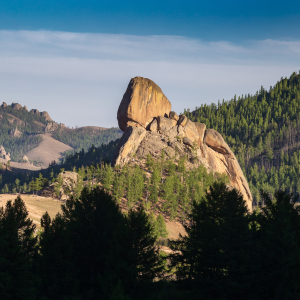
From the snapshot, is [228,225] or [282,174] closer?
[228,225]

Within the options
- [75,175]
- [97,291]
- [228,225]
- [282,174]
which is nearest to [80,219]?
[97,291]

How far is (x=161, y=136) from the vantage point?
4289 inches

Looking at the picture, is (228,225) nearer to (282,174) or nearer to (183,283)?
(183,283)

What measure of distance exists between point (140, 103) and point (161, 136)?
11041mm

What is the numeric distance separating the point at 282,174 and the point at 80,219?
147 meters

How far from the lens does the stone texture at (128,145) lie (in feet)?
324

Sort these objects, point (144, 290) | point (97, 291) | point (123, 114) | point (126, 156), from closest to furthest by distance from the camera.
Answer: point (144, 290) → point (97, 291) → point (126, 156) → point (123, 114)

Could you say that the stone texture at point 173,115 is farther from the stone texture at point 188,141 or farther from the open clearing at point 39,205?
the open clearing at point 39,205

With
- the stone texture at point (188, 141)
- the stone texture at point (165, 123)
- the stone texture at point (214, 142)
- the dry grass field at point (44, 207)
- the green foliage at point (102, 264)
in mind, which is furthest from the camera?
the stone texture at point (214, 142)

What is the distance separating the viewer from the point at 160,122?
111 m

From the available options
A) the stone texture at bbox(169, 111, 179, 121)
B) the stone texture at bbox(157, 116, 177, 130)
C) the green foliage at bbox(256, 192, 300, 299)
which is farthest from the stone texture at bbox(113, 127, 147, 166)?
the green foliage at bbox(256, 192, 300, 299)

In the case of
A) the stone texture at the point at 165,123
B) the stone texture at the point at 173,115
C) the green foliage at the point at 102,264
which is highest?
the stone texture at the point at 173,115

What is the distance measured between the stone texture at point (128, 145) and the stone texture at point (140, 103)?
4.21 m

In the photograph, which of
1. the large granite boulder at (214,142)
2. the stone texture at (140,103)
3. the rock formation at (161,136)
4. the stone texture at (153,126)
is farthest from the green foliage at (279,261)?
Answer: the large granite boulder at (214,142)
